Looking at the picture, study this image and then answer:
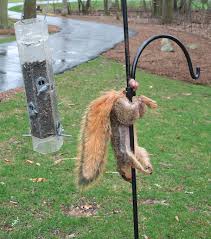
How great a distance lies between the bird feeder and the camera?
3377 millimetres

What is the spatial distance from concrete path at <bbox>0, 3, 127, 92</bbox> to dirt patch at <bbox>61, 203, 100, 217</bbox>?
543cm

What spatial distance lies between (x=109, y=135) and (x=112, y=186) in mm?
3001

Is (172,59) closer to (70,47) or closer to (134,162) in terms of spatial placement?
(70,47)

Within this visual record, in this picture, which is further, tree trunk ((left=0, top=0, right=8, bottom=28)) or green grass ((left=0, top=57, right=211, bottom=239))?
tree trunk ((left=0, top=0, right=8, bottom=28))

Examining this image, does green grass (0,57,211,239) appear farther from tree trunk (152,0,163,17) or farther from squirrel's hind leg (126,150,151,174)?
tree trunk (152,0,163,17)

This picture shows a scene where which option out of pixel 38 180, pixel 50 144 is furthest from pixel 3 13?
pixel 50 144

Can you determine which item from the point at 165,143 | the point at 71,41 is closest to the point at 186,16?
the point at 71,41

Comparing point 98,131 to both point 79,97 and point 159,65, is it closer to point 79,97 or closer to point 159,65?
point 79,97

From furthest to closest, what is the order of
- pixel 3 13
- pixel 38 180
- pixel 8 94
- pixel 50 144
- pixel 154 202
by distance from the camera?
pixel 3 13 → pixel 8 94 → pixel 38 180 → pixel 154 202 → pixel 50 144

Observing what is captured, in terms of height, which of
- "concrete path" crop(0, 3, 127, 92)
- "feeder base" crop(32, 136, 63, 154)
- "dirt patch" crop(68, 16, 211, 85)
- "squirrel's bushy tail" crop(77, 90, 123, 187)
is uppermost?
"squirrel's bushy tail" crop(77, 90, 123, 187)

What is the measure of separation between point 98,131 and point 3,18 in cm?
1865

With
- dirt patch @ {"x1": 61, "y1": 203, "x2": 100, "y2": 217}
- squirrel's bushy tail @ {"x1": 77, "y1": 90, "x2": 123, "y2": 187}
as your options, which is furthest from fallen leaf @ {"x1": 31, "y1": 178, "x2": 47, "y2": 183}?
squirrel's bushy tail @ {"x1": 77, "y1": 90, "x2": 123, "y2": 187}

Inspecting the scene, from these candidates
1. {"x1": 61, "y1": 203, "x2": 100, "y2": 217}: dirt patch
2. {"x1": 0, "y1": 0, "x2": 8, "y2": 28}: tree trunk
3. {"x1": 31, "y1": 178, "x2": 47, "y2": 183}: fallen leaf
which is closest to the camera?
{"x1": 61, "y1": 203, "x2": 100, "y2": 217}: dirt patch

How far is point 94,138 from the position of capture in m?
2.18
